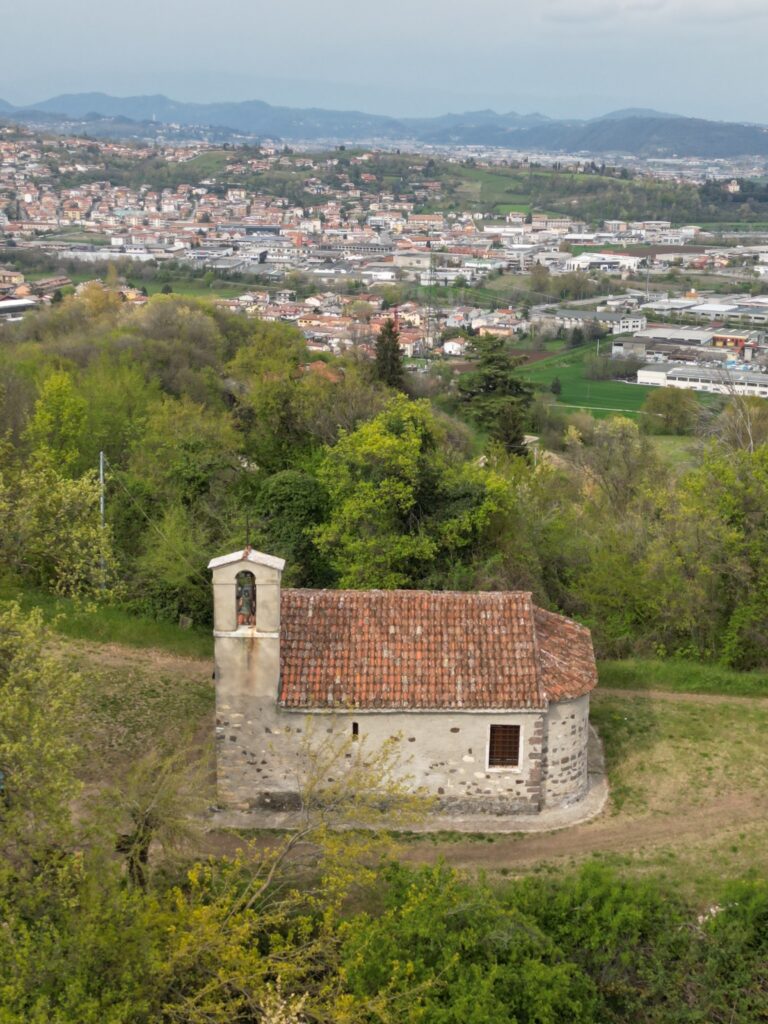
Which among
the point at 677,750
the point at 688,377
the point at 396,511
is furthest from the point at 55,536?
the point at 688,377

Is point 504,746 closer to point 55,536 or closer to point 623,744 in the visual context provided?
point 623,744

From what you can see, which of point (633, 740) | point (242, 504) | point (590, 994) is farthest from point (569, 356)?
point (590, 994)

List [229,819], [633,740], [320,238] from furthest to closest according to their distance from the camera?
[320,238], [633,740], [229,819]

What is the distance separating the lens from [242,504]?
3331 cm

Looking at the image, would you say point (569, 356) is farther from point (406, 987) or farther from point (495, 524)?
point (406, 987)

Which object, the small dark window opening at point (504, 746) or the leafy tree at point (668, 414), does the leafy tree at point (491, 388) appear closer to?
the leafy tree at point (668, 414)

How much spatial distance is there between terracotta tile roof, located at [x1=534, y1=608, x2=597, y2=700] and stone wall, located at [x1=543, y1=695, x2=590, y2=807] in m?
0.28

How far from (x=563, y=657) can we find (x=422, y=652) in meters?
2.93

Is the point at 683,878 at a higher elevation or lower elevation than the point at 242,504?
lower

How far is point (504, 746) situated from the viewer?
20.6 meters

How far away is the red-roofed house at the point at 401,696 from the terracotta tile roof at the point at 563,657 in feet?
0.12

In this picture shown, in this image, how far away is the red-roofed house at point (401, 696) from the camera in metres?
20.1

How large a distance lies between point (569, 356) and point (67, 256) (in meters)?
68.4

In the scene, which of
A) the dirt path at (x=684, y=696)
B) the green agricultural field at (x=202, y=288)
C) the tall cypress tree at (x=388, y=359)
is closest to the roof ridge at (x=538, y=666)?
the dirt path at (x=684, y=696)
